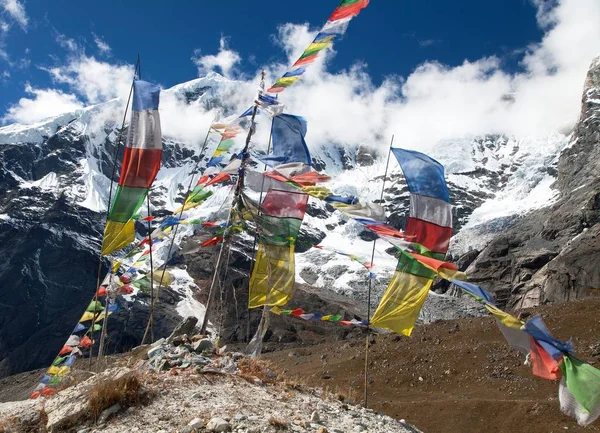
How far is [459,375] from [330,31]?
23.6 m

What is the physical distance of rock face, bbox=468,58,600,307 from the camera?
67844mm

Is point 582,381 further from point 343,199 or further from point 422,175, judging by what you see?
point 422,175

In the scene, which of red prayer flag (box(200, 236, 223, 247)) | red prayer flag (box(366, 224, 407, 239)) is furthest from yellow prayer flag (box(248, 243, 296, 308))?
red prayer flag (box(366, 224, 407, 239))

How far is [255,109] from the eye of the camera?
46.2 ft

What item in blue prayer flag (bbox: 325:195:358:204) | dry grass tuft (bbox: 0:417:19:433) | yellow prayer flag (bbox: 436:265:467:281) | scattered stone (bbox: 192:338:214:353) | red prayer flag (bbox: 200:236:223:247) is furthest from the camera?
red prayer flag (bbox: 200:236:223:247)

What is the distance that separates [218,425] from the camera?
708 centimetres

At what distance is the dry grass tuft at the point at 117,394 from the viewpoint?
304 inches

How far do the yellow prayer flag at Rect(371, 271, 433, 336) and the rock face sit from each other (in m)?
57.5

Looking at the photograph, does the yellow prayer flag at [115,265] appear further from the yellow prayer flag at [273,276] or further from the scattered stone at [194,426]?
the scattered stone at [194,426]

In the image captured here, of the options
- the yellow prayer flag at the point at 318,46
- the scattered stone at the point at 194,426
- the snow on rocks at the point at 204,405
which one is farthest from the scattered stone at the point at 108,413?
the yellow prayer flag at the point at 318,46

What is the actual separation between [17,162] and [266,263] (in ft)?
615

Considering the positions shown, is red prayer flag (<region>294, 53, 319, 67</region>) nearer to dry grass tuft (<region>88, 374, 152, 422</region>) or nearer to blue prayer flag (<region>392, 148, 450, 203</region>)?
blue prayer flag (<region>392, 148, 450, 203</region>)

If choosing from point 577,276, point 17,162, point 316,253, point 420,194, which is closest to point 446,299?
point 577,276

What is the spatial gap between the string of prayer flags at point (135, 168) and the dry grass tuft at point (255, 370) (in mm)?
3468
